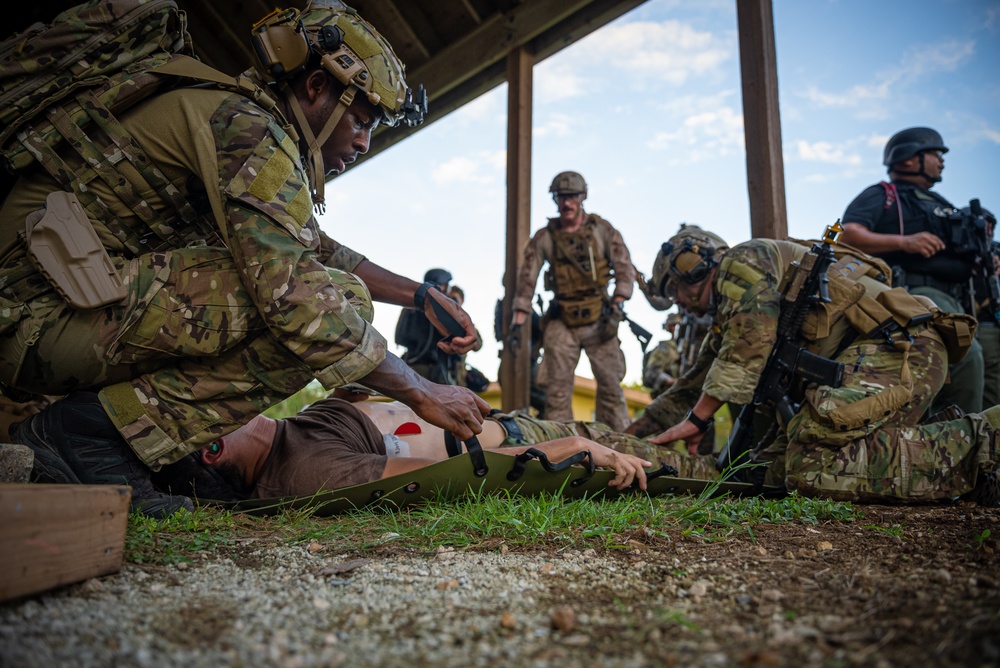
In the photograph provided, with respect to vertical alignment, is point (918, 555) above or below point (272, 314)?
below

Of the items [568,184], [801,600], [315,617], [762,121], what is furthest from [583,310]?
[315,617]

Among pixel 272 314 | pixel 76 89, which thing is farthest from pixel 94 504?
pixel 76 89

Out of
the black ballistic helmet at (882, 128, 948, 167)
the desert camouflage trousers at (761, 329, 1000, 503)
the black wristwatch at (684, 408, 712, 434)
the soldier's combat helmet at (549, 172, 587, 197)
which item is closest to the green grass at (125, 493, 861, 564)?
the desert camouflage trousers at (761, 329, 1000, 503)

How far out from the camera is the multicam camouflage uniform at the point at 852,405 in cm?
289

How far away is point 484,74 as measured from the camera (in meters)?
5.96

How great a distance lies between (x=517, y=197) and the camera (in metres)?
5.61

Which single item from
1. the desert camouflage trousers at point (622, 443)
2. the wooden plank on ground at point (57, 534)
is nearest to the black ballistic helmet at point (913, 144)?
the desert camouflage trousers at point (622, 443)

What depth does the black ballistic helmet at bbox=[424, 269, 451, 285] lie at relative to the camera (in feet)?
23.7

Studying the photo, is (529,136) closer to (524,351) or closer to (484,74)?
(484,74)

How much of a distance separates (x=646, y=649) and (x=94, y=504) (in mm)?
1125

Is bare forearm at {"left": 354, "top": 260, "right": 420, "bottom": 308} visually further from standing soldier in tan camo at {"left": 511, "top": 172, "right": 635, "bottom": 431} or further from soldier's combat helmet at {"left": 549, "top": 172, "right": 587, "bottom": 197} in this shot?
soldier's combat helmet at {"left": 549, "top": 172, "right": 587, "bottom": 197}

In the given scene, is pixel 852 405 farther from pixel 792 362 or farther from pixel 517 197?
pixel 517 197

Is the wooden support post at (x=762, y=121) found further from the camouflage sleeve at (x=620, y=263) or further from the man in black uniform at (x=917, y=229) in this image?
the camouflage sleeve at (x=620, y=263)

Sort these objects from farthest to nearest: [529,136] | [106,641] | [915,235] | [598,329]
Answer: [598,329] < [529,136] < [915,235] < [106,641]
